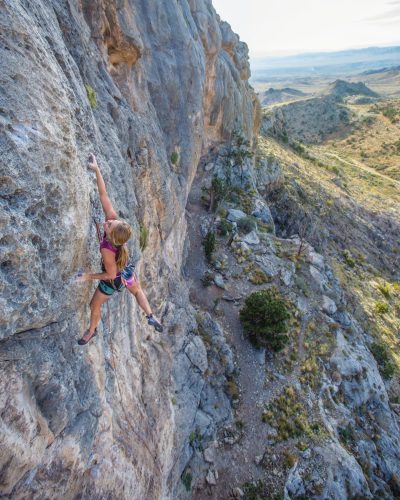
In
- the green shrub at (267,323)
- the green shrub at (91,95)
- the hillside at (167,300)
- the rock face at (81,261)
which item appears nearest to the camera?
the rock face at (81,261)

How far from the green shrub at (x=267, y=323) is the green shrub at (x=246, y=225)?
45.2 feet

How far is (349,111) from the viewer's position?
146 m

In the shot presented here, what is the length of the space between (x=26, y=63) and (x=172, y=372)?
56.9 feet

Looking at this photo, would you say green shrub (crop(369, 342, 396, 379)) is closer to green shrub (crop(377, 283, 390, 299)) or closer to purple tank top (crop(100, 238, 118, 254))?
green shrub (crop(377, 283, 390, 299))

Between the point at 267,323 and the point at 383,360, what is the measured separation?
62.3ft

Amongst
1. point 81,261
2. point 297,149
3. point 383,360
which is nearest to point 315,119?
point 297,149

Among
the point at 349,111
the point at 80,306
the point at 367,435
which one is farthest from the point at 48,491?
the point at 349,111

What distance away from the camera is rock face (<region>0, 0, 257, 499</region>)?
6.83 m

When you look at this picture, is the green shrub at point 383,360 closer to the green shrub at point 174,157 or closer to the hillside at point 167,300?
the hillside at point 167,300

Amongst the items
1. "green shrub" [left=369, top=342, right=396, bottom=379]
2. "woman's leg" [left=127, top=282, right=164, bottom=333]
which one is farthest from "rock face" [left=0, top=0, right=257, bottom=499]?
"green shrub" [left=369, top=342, right=396, bottom=379]

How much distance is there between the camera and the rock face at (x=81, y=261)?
683cm

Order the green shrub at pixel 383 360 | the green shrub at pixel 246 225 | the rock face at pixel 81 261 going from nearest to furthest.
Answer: the rock face at pixel 81 261
the green shrub at pixel 383 360
the green shrub at pixel 246 225

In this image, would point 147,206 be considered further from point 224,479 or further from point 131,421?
point 224,479

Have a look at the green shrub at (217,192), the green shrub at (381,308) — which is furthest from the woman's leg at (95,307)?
the green shrub at (381,308)
